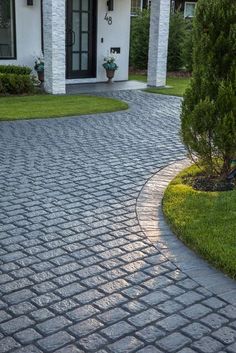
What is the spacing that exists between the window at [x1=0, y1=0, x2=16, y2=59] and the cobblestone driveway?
7469 mm

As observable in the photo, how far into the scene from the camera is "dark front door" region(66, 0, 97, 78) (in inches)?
586

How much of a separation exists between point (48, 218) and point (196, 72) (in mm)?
2259

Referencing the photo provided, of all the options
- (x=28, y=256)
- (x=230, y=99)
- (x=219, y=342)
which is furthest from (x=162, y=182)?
(x=219, y=342)

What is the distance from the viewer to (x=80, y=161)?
689cm

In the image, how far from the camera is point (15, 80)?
12133mm

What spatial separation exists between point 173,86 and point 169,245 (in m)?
11.6

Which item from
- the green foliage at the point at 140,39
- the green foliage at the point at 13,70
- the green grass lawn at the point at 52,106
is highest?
the green foliage at the point at 140,39

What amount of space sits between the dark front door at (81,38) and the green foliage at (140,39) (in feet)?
12.6

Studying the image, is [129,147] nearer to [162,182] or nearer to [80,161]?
[80,161]

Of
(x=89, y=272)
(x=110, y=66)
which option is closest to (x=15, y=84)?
(x=110, y=66)

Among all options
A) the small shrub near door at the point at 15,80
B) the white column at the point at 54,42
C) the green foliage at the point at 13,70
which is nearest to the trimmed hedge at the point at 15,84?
the small shrub near door at the point at 15,80

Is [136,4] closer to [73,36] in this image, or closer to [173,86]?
[73,36]

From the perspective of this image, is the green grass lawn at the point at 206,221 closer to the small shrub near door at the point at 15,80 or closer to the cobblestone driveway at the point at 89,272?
the cobblestone driveway at the point at 89,272

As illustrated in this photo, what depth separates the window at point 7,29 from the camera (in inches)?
536
